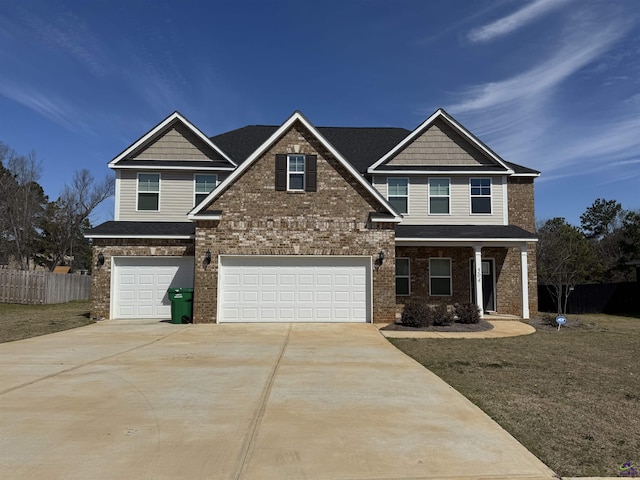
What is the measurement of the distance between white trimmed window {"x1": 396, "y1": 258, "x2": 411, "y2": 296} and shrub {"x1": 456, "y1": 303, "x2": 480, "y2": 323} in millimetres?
3205

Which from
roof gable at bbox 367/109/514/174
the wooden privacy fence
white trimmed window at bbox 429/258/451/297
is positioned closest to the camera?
white trimmed window at bbox 429/258/451/297


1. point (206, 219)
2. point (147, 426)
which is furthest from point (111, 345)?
point (147, 426)

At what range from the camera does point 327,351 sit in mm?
10453

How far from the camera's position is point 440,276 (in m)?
18.5

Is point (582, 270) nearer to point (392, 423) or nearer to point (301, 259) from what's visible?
point (301, 259)

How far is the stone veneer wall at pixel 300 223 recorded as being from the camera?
1588 cm

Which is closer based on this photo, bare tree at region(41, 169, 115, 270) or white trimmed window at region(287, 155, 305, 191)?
white trimmed window at region(287, 155, 305, 191)

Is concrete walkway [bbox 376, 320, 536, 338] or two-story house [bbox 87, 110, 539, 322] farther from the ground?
two-story house [bbox 87, 110, 539, 322]

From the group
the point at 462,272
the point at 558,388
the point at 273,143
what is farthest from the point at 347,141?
the point at 558,388

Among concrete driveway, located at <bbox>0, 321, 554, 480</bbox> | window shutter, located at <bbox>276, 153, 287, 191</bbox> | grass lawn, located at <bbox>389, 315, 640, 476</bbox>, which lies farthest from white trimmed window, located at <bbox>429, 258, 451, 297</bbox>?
concrete driveway, located at <bbox>0, 321, 554, 480</bbox>

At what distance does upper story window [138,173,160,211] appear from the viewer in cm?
1884

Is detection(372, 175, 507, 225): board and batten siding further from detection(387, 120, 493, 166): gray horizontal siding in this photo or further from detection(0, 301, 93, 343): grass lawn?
detection(0, 301, 93, 343): grass lawn

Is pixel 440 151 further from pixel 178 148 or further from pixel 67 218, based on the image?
pixel 67 218

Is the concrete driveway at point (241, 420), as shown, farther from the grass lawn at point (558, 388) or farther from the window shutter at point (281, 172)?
the window shutter at point (281, 172)
